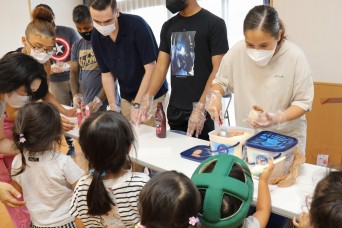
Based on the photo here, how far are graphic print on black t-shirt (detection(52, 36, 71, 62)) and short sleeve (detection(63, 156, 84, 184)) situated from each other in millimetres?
2570

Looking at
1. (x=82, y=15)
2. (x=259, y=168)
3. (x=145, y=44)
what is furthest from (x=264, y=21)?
(x=82, y=15)

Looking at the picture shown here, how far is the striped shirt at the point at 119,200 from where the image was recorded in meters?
1.35

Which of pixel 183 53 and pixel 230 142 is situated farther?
pixel 183 53

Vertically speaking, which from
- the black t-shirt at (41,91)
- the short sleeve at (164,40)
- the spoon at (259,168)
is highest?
the short sleeve at (164,40)

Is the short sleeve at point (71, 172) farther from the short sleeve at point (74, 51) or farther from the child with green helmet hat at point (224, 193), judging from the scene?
the short sleeve at point (74, 51)

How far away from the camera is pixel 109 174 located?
4.56 ft

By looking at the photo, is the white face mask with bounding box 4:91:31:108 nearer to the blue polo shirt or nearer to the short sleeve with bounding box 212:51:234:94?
the blue polo shirt

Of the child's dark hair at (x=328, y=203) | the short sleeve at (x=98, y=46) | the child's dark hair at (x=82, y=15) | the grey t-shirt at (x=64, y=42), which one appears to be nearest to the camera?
the child's dark hair at (x=328, y=203)

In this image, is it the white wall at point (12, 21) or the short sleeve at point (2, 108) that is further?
the white wall at point (12, 21)

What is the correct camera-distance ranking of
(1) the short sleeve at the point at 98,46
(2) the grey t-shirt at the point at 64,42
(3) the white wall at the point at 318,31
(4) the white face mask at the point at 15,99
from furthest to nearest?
1. (2) the grey t-shirt at the point at 64,42
2. (3) the white wall at the point at 318,31
3. (1) the short sleeve at the point at 98,46
4. (4) the white face mask at the point at 15,99

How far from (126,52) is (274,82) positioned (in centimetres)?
128

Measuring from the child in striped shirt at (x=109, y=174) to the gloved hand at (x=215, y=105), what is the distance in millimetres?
642

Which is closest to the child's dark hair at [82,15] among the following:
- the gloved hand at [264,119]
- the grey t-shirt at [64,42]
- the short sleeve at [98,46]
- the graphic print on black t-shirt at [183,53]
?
the short sleeve at [98,46]

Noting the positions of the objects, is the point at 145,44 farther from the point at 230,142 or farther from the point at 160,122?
the point at 230,142
